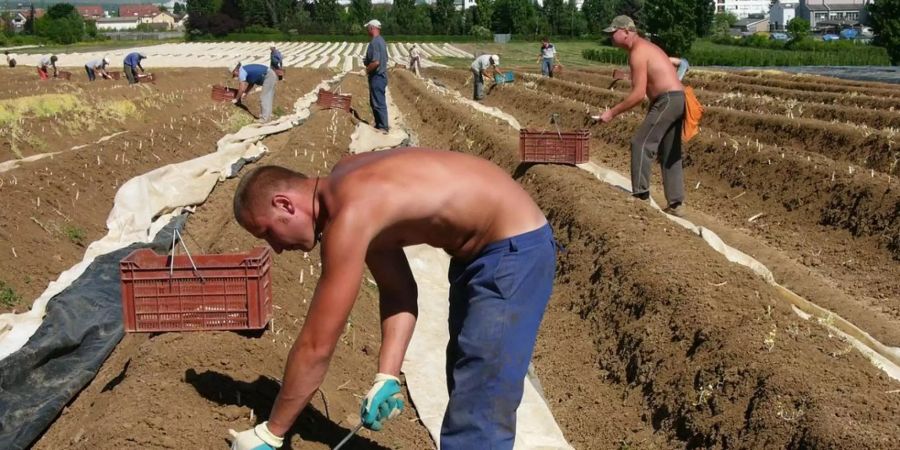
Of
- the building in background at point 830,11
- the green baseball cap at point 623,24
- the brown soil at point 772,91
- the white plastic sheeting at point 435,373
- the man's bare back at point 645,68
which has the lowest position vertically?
the white plastic sheeting at point 435,373

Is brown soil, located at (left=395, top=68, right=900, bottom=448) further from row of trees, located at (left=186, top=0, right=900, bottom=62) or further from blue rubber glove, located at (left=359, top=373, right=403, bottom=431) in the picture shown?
row of trees, located at (left=186, top=0, right=900, bottom=62)

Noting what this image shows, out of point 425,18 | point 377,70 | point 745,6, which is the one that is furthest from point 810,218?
point 745,6

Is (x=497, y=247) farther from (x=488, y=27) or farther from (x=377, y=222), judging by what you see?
(x=488, y=27)

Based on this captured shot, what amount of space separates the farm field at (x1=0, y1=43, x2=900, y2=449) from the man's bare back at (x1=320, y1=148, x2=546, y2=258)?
1.43m

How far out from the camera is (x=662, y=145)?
8.64 m

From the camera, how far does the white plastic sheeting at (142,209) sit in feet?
19.1

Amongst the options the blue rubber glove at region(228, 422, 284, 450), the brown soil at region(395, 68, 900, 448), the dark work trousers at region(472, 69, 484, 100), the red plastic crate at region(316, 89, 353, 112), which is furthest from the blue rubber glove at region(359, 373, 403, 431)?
the dark work trousers at region(472, 69, 484, 100)

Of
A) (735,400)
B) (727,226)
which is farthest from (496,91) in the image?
(735,400)

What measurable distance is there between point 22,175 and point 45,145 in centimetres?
439

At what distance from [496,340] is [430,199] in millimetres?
578

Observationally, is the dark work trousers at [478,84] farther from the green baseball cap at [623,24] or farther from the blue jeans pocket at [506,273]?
the blue jeans pocket at [506,273]

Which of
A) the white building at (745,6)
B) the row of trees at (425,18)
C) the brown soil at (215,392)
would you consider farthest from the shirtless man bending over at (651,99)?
the white building at (745,6)

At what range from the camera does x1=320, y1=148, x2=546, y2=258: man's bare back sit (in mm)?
2928

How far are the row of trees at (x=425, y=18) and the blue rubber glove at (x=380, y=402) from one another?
77.1 meters
